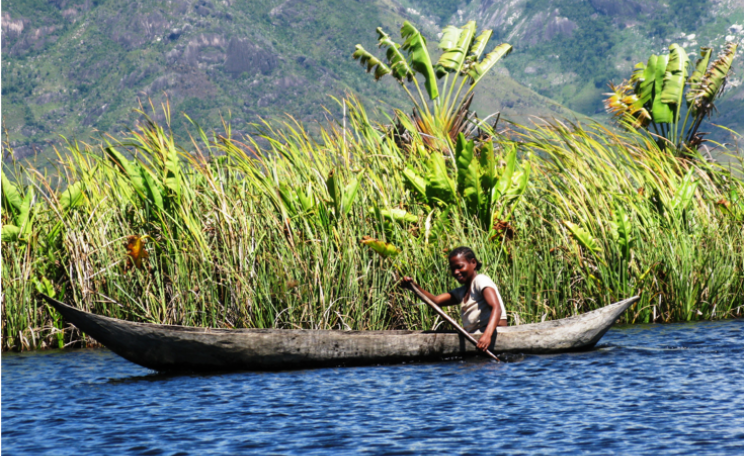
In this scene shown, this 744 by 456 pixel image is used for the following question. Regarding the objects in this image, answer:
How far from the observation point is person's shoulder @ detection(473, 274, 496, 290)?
338 inches

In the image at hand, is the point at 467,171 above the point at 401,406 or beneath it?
above

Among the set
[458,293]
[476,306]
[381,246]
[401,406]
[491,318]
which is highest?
[381,246]

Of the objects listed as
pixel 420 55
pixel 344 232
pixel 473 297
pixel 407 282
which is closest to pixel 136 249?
pixel 344 232

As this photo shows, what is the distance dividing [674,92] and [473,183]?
9.59 metres

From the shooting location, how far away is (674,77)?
58.8ft

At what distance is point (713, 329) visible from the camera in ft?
32.9

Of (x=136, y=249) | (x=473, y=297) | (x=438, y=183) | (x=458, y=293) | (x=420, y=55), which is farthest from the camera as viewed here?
(x=420, y=55)

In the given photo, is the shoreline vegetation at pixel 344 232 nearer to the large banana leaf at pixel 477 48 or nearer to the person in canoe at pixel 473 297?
the person in canoe at pixel 473 297

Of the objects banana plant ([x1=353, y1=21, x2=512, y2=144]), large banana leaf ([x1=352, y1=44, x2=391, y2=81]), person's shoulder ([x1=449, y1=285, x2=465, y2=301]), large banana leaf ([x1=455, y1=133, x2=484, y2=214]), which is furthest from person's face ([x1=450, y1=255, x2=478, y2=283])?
large banana leaf ([x1=352, y1=44, x2=391, y2=81])

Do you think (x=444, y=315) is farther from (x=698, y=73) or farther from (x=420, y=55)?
(x=698, y=73)

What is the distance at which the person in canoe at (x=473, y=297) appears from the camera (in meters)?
8.38

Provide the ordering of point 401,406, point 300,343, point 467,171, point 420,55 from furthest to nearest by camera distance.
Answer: point 420,55 → point 467,171 → point 300,343 → point 401,406

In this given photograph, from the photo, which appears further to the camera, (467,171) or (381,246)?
(467,171)

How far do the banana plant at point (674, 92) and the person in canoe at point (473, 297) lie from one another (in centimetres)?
873
